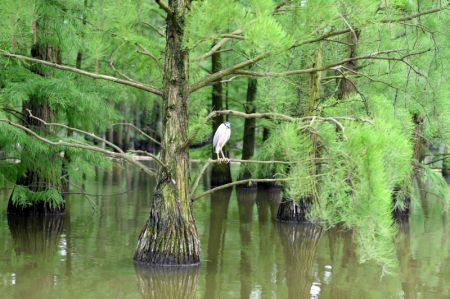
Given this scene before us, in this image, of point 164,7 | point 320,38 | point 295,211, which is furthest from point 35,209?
point 320,38

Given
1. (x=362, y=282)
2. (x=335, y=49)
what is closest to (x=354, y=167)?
(x=362, y=282)

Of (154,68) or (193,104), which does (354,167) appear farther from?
(193,104)

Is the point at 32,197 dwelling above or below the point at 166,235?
above

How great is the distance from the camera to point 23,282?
300 inches

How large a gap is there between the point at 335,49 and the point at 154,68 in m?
3.49

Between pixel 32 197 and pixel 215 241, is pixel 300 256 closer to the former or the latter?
pixel 215 241

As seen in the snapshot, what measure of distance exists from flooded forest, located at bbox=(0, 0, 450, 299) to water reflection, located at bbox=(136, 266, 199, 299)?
33mm

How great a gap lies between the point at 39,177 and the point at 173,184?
4.87 metres

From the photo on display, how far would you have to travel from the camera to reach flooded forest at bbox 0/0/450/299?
259 inches

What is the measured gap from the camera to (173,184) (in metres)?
8.41

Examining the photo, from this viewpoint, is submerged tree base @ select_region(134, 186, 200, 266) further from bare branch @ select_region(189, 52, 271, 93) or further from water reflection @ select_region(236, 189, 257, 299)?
bare branch @ select_region(189, 52, 271, 93)

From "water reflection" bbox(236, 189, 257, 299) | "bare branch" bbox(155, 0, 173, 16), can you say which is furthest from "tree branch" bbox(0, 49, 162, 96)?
"water reflection" bbox(236, 189, 257, 299)

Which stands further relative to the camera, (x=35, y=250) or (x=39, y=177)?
(x=39, y=177)

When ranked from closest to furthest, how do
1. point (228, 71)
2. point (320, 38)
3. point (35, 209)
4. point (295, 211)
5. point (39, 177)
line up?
point (320, 38) → point (228, 71) → point (39, 177) → point (35, 209) → point (295, 211)
